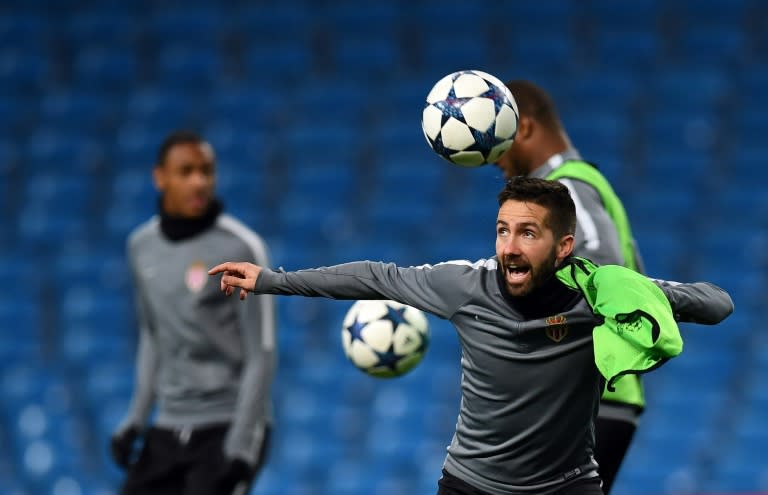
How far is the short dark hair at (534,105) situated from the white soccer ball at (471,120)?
0.29 meters

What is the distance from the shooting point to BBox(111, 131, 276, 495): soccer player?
470 cm

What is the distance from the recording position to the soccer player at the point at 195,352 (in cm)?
470

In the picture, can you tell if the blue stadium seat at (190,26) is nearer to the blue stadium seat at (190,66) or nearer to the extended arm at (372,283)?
the blue stadium seat at (190,66)

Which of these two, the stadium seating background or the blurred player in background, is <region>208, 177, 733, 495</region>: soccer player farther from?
the stadium seating background

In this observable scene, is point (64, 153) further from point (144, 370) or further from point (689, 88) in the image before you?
point (144, 370)

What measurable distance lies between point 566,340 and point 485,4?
24.6 ft

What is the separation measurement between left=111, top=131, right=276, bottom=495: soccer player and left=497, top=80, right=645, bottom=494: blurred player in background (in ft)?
4.13

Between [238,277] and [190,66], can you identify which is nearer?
[238,277]

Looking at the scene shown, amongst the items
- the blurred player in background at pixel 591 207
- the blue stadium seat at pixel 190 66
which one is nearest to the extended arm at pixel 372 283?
the blurred player in background at pixel 591 207

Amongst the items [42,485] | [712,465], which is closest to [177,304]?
[42,485]

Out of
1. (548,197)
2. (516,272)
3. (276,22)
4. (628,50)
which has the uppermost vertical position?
(628,50)

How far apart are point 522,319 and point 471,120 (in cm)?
75

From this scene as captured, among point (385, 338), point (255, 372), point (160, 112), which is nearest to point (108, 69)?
point (160, 112)

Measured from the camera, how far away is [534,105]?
4164 millimetres
